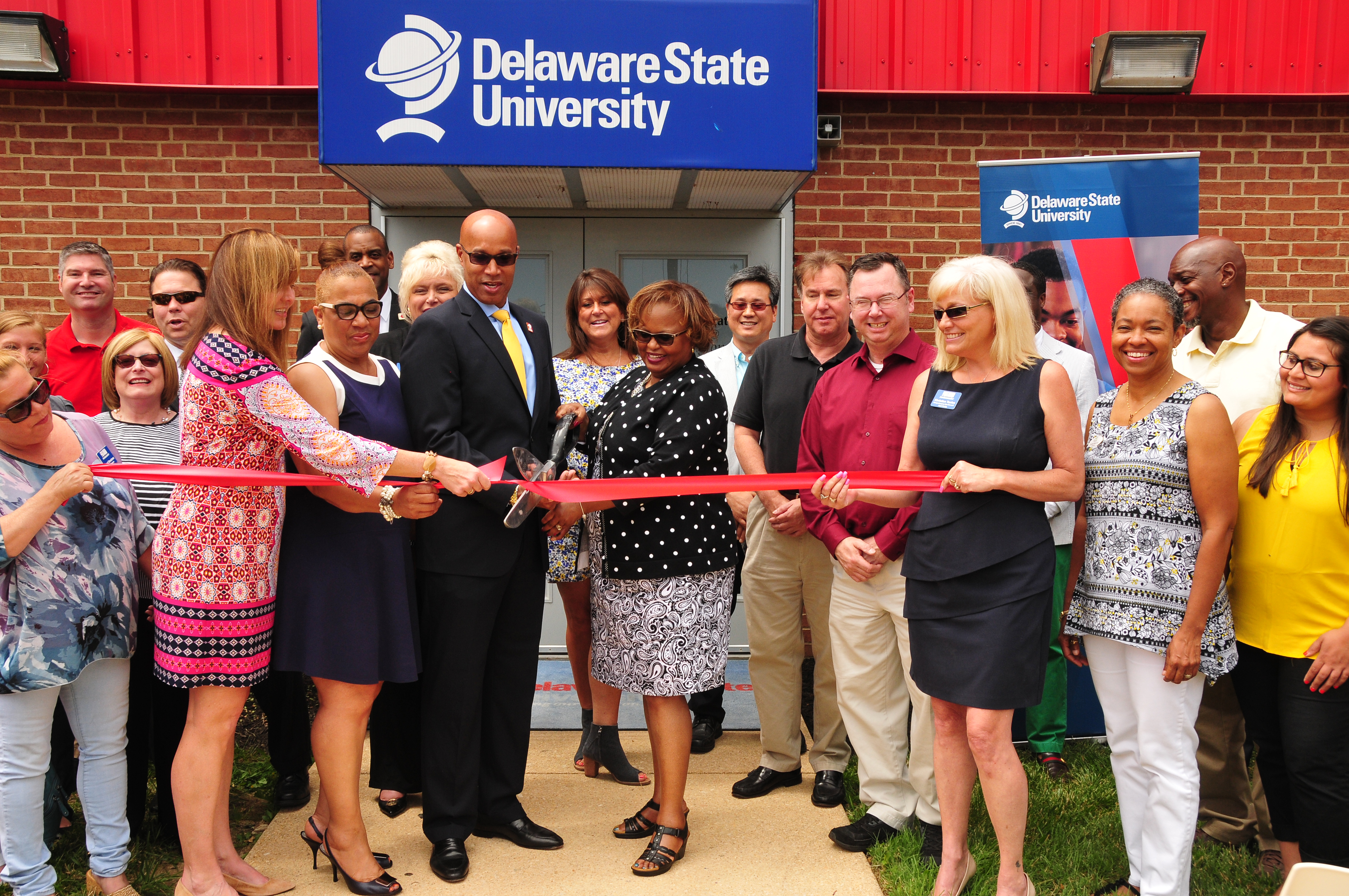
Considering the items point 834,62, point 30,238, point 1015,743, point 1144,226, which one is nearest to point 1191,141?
point 1144,226

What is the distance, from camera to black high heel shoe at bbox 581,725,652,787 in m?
4.37

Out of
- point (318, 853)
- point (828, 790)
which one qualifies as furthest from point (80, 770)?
point (828, 790)

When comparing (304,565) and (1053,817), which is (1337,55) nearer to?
(1053,817)

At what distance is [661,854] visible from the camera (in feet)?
11.5

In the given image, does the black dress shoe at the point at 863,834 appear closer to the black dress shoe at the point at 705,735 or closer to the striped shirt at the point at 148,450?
the black dress shoe at the point at 705,735

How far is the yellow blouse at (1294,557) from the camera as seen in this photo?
2973 millimetres

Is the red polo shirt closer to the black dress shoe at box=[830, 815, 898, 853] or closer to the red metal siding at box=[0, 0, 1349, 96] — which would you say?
the black dress shoe at box=[830, 815, 898, 853]

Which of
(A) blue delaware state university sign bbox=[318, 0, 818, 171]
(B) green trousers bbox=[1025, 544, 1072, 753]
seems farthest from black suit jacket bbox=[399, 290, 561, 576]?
(B) green trousers bbox=[1025, 544, 1072, 753]

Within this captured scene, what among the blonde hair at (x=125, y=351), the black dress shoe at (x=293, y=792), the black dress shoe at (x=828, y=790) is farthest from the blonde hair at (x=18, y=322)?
the black dress shoe at (x=828, y=790)

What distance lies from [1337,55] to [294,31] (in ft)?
20.9

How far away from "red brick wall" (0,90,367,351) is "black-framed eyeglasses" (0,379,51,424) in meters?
2.97

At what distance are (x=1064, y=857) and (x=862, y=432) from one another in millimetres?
1760

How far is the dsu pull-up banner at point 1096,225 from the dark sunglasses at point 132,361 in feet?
12.6

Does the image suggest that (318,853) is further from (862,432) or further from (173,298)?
(862,432)
